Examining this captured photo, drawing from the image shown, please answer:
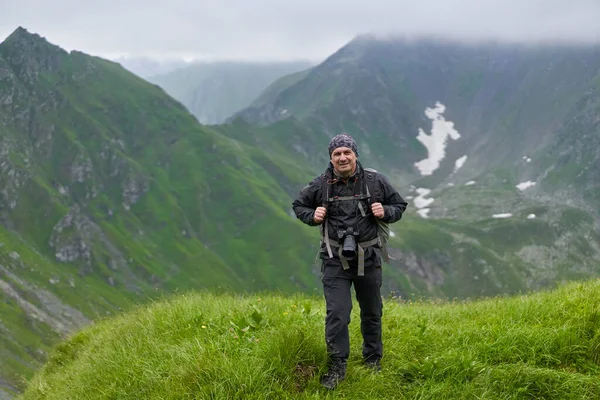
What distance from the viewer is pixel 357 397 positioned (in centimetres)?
767

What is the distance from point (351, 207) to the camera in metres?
8.61

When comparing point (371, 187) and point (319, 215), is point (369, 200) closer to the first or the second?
point (371, 187)

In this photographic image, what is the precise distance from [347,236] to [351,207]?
1.80ft

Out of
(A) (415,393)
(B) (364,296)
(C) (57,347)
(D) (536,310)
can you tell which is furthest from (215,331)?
(C) (57,347)

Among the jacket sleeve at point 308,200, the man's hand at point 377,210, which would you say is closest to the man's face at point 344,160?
the jacket sleeve at point 308,200

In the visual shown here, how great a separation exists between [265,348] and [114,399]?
8.77 feet

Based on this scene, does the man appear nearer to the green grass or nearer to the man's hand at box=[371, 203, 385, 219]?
the man's hand at box=[371, 203, 385, 219]

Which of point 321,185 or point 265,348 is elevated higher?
point 321,185

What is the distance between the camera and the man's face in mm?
8555

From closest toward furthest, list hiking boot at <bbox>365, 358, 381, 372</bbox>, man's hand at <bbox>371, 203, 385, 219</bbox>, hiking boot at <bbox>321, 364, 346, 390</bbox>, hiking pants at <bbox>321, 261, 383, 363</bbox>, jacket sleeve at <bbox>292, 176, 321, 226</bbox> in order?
hiking boot at <bbox>321, 364, 346, 390</bbox> → hiking pants at <bbox>321, 261, 383, 363</bbox> → man's hand at <bbox>371, 203, 385, 219</bbox> → hiking boot at <bbox>365, 358, 381, 372</bbox> → jacket sleeve at <bbox>292, 176, 321, 226</bbox>

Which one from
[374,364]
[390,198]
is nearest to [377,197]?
[390,198]

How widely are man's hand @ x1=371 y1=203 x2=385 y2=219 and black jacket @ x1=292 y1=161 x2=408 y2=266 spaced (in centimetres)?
15

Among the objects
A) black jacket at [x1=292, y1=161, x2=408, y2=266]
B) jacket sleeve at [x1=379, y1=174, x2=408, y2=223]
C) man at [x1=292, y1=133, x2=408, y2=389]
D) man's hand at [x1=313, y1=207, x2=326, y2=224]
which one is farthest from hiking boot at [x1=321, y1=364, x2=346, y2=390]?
jacket sleeve at [x1=379, y1=174, x2=408, y2=223]

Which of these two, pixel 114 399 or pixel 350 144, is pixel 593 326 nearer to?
pixel 350 144
